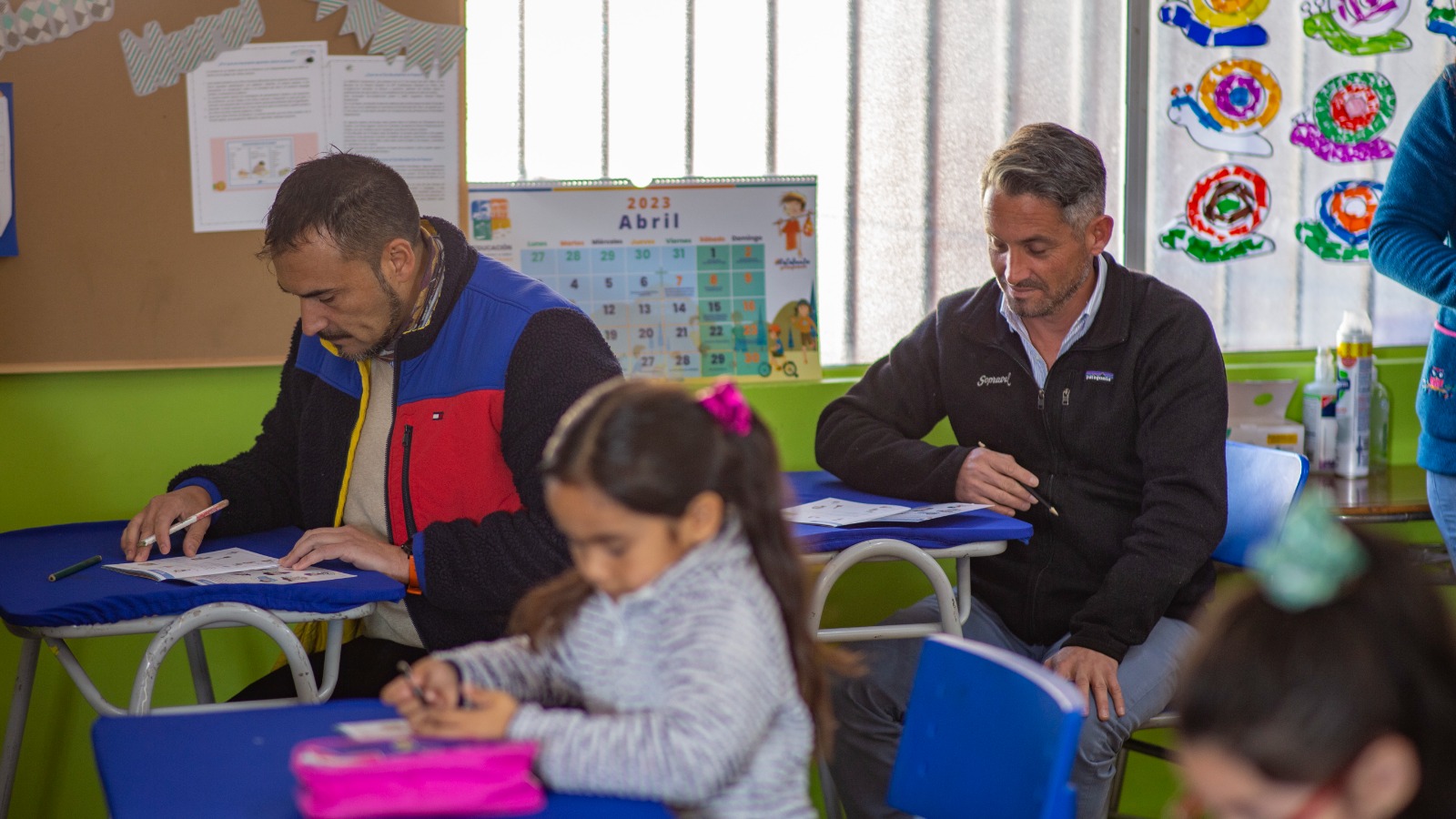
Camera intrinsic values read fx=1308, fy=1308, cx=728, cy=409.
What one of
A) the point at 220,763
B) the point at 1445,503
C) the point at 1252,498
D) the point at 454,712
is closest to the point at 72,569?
the point at 220,763

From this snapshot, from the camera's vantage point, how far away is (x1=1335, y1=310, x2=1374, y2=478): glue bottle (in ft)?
9.72

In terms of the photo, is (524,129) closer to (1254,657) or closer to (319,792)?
(319,792)

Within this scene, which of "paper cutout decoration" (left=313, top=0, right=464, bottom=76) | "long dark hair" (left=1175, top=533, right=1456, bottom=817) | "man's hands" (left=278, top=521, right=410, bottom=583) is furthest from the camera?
"paper cutout decoration" (left=313, top=0, right=464, bottom=76)

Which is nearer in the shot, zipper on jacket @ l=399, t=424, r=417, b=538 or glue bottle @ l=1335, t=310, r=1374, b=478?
zipper on jacket @ l=399, t=424, r=417, b=538

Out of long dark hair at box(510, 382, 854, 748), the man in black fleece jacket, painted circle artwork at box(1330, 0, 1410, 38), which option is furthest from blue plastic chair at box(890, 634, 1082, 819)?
painted circle artwork at box(1330, 0, 1410, 38)

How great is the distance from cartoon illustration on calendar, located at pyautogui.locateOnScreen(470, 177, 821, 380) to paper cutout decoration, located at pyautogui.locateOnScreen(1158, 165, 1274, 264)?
90cm

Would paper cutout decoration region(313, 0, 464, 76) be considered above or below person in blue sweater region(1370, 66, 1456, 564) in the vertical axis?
above

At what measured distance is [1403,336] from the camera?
319 centimetres

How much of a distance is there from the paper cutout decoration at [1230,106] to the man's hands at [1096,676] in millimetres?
1531

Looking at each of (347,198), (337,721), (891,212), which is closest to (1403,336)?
(891,212)

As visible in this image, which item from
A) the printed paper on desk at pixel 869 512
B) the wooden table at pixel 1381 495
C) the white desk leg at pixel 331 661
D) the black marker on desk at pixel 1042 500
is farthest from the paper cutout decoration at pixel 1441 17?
the white desk leg at pixel 331 661

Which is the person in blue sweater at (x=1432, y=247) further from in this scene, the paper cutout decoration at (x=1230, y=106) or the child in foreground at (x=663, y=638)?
the child in foreground at (x=663, y=638)

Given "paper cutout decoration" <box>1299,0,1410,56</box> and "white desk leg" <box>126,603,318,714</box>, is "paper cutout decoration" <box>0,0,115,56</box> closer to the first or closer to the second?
"white desk leg" <box>126,603,318,714</box>

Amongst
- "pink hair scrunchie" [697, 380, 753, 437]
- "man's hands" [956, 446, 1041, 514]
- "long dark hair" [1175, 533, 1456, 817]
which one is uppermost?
"pink hair scrunchie" [697, 380, 753, 437]
